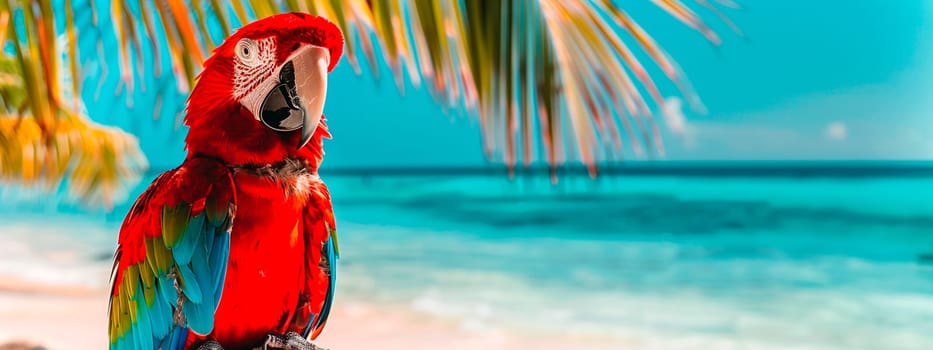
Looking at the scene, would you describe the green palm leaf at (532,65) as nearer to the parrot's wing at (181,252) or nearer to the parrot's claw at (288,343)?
the parrot's wing at (181,252)

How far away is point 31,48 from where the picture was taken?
69 cm

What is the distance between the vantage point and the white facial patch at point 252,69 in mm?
630

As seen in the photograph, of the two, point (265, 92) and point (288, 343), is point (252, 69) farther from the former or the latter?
point (288, 343)

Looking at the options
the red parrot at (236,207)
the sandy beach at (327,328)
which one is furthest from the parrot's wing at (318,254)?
the sandy beach at (327,328)

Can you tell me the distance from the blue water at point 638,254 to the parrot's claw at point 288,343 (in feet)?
14.3

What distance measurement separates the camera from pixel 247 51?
2.12 ft

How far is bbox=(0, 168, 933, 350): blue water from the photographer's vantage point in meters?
5.16

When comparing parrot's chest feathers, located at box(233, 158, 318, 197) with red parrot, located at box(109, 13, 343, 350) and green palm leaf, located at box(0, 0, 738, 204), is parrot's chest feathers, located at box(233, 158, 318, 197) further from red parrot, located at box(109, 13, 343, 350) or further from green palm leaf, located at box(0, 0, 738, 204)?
green palm leaf, located at box(0, 0, 738, 204)

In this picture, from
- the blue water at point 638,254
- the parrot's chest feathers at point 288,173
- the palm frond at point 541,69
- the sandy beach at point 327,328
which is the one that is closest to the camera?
the palm frond at point 541,69

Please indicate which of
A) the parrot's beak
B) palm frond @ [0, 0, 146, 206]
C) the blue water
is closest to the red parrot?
the parrot's beak

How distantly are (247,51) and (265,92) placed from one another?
0.14 feet

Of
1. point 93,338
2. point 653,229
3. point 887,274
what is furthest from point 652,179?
point 93,338

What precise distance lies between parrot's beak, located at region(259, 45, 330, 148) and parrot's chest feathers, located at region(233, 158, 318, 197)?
0.13 ft

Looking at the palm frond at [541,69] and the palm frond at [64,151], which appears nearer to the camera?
the palm frond at [541,69]
